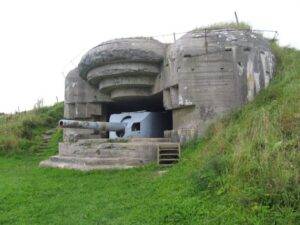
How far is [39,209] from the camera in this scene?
5.26 meters

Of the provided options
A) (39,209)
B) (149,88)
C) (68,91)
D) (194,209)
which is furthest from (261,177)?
(68,91)

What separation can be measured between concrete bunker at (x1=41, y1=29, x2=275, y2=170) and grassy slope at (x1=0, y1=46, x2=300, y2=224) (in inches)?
40.0

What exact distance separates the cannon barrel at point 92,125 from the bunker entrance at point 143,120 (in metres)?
0.33

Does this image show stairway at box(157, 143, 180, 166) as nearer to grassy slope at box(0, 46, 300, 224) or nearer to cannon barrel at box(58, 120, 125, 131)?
grassy slope at box(0, 46, 300, 224)

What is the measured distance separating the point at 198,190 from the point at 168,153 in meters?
3.97

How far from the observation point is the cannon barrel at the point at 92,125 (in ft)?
28.2

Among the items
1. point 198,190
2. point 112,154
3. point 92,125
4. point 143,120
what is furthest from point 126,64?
point 198,190

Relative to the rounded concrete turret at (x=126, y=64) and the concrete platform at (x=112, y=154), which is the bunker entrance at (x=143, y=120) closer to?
the rounded concrete turret at (x=126, y=64)

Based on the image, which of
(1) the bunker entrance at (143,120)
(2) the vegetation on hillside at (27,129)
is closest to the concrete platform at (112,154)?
(1) the bunker entrance at (143,120)

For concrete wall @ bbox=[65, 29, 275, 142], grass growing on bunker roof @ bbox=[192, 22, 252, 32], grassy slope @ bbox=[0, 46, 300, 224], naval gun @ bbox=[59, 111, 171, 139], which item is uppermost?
grass growing on bunker roof @ bbox=[192, 22, 252, 32]

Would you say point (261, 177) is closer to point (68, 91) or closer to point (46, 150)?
point (68, 91)

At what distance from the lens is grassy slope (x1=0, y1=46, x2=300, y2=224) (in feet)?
11.7

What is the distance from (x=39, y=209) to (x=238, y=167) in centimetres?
302

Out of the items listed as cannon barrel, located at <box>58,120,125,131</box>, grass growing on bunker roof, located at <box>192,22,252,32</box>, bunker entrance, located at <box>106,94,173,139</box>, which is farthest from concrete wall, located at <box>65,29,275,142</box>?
cannon barrel, located at <box>58,120,125,131</box>
